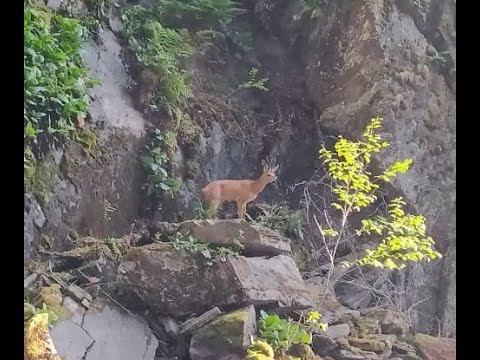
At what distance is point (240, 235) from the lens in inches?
86.3

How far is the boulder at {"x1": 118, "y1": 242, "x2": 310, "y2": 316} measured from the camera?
209 centimetres

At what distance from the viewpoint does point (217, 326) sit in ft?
6.79

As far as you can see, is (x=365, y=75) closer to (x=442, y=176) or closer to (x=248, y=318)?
(x=442, y=176)

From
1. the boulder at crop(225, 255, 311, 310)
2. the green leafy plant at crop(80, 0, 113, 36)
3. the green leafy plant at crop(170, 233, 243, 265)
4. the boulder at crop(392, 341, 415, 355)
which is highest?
the green leafy plant at crop(80, 0, 113, 36)

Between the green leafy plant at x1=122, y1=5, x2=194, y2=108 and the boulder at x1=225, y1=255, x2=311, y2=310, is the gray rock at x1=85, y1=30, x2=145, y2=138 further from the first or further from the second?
the boulder at x1=225, y1=255, x2=311, y2=310

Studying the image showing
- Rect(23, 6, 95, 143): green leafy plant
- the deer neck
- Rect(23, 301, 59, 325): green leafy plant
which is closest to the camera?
Rect(23, 301, 59, 325): green leafy plant

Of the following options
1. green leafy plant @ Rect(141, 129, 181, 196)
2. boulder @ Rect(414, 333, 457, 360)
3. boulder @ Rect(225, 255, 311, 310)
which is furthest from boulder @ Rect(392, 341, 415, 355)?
green leafy plant @ Rect(141, 129, 181, 196)

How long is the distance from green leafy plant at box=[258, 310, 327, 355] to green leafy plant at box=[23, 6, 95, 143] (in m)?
0.93

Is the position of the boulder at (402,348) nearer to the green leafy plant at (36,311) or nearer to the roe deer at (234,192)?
the roe deer at (234,192)

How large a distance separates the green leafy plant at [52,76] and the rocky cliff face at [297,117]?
0.06 meters

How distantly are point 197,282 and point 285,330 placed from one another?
34 centimetres

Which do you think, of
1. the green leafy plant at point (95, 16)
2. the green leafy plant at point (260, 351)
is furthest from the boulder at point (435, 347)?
the green leafy plant at point (95, 16)

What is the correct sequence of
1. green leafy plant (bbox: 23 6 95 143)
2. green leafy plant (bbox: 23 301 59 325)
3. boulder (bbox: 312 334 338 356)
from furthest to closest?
boulder (bbox: 312 334 338 356) → green leafy plant (bbox: 23 6 95 143) → green leafy plant (bbox: 23 301 59 325)
